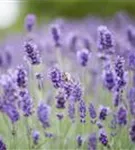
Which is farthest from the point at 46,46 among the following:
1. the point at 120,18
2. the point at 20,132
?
the point at 20,132

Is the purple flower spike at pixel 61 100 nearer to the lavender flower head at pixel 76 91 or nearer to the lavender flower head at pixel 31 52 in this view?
the lavender flower head at pixel 76 91

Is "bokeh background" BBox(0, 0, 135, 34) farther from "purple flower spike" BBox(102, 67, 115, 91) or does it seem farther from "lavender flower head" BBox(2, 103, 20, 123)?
"lavender flower head" BBox(2, 103, 20, 123)

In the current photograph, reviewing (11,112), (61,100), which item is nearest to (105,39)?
(61,100)

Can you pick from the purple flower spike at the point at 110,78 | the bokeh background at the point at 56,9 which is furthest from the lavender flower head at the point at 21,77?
the bokeh background at the point at 56,9

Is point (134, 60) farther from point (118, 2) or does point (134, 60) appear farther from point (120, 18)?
point (118, 2)

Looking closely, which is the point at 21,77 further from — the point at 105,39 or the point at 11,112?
the point at 105,39

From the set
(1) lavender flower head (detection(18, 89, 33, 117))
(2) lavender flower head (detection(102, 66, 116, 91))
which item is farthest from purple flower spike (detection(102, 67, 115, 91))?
(1) lavender flower head (detection(18, 89, 33, 117))
